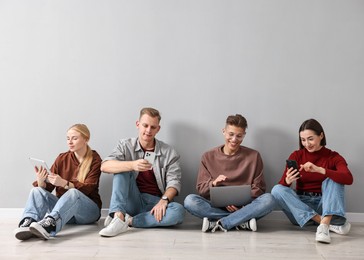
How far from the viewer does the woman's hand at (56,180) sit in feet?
11.2

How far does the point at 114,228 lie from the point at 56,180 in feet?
2.05

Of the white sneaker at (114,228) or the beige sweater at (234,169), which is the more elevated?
the beige sweater at (234,169)

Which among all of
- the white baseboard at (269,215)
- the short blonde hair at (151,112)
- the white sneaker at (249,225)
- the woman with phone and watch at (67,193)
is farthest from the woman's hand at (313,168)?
the woman with phone and watch at (67,193)

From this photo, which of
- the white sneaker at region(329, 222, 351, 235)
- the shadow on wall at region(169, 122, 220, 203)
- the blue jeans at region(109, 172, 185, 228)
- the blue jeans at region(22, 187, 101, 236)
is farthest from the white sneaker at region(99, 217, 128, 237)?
the white sneaker at region(329, 222, 351, 235)

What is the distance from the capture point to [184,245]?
2861 mm

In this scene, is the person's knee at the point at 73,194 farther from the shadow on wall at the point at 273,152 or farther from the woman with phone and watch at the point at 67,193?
the shadow on wall at the point at 273,152

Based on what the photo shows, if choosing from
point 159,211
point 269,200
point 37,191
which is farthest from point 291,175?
point 37,191

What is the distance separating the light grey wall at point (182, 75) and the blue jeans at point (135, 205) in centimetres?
A: 45

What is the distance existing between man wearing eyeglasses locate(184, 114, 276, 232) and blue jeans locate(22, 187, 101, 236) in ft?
2.34

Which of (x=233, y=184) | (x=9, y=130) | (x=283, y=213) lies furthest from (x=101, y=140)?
(x=283, y=213)

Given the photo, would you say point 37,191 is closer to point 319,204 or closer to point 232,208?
point 232,208

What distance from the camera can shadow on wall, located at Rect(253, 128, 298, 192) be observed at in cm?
386

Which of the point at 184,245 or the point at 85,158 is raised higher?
the point at 85,158

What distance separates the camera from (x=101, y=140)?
3934mm
